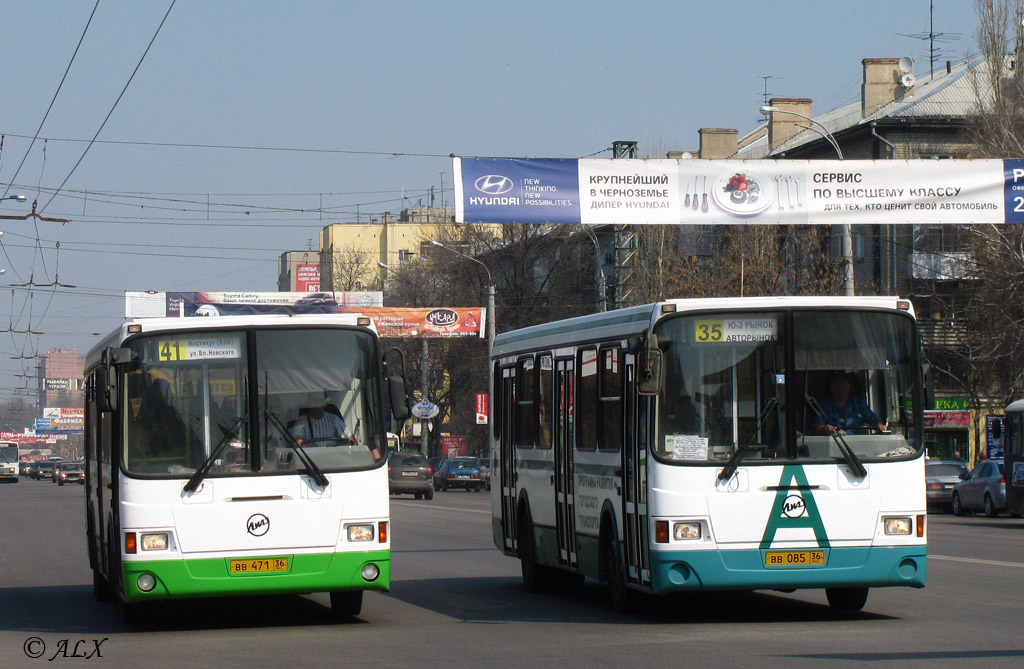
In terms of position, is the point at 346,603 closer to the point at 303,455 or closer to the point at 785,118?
the point at 303,455

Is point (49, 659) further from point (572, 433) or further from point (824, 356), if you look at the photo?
point (824, 356)

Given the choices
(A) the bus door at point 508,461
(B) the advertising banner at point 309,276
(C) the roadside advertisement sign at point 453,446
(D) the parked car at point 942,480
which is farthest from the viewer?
(B) the advertising banner at point 309,276

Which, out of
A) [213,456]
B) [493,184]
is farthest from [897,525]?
[493,184]

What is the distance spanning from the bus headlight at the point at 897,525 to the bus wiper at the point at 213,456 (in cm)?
500

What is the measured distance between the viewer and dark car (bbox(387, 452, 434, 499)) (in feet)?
158

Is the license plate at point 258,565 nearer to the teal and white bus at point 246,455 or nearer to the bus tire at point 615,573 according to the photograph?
the teal and white bus at point 246,455

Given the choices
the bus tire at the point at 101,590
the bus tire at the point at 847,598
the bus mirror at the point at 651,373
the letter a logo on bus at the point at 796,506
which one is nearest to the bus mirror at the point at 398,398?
the bus mirror at the point at 651,373

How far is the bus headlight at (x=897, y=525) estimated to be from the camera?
11.8m

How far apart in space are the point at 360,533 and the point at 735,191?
1266cm

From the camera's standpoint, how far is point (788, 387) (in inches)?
460

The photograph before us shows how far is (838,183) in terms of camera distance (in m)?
23.1

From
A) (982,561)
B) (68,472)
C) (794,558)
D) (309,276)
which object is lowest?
(68,472)

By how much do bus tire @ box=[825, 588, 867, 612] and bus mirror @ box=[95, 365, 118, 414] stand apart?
592 centimetres

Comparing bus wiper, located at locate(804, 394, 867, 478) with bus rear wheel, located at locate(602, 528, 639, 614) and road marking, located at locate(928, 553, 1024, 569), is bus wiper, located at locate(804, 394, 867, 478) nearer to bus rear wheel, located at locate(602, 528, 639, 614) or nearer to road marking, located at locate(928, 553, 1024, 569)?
bus rear wheel, located at locate(602, 528, 639, 614)
